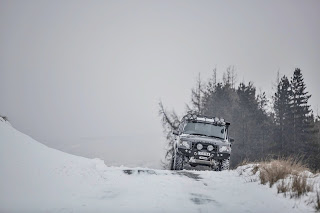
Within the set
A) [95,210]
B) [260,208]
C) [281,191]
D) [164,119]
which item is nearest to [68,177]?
[95,210]

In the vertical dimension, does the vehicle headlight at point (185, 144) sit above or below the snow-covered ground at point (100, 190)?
above

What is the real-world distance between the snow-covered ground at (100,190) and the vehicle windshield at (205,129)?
3.89 meters

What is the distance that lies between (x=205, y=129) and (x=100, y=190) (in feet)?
21.4

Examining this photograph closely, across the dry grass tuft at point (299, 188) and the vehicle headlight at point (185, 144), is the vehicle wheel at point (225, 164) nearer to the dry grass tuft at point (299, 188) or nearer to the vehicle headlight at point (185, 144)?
the vehicle headlight at point (185, 144)

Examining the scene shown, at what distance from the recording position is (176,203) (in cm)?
405

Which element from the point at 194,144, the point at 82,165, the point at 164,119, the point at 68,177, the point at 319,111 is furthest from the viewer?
the point at 319,111

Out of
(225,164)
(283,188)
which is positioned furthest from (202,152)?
(283,188)

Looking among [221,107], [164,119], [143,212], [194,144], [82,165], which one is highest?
[221,107]

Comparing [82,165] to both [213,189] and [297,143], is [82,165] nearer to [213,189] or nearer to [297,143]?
[213,189]

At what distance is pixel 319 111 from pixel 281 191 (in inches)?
1989

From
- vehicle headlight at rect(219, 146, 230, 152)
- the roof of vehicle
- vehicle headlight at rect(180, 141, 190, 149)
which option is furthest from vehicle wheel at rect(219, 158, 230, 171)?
the roof of vehicle

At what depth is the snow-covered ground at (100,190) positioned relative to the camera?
3824 millimetres

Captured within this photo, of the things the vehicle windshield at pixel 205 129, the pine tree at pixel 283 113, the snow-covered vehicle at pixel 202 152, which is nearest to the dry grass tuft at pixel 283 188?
the snow-covered vehicle at pixel 202 152

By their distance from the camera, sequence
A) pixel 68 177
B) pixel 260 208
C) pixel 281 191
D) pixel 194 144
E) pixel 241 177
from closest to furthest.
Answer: pixel 260 208
pixel 281 191
pixel 68 177
pixel 241 177
pixel 194 144
